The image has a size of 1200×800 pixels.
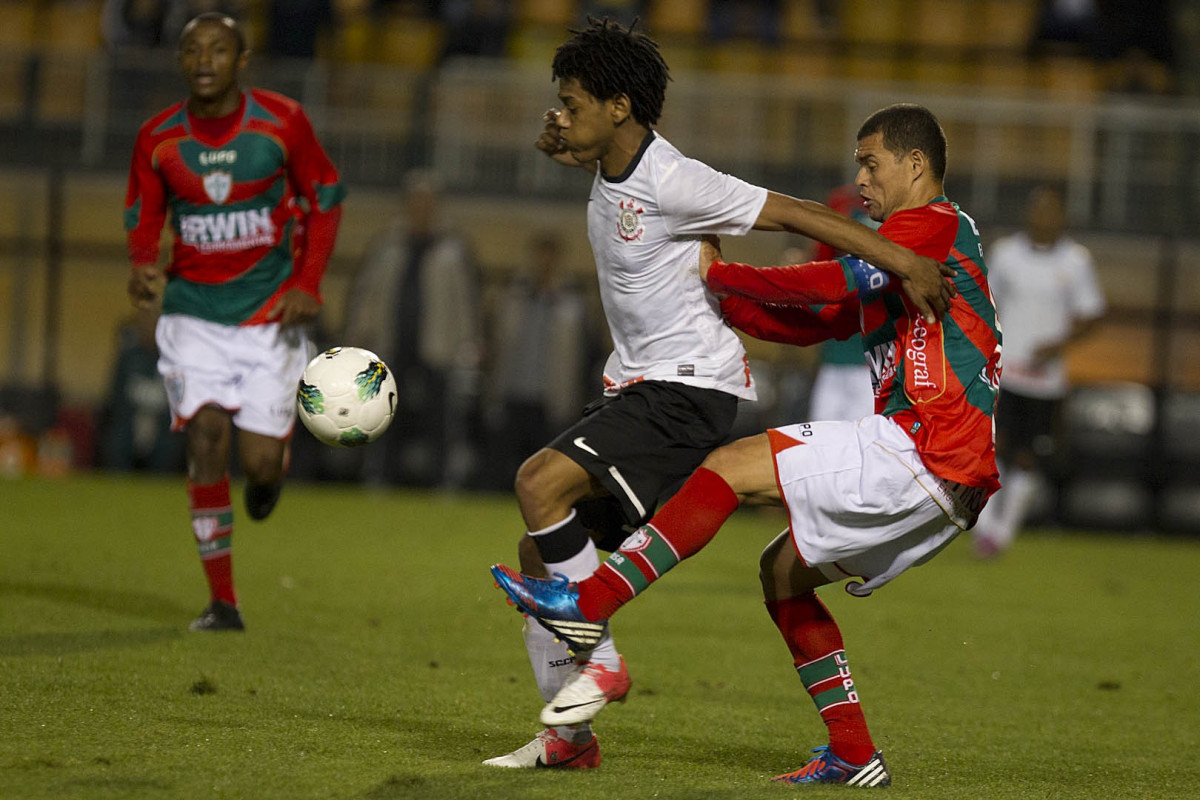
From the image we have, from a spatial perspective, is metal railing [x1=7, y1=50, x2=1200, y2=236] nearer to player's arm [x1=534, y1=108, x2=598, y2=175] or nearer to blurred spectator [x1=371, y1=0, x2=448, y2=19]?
blurred spectator [x1=371, y1=0, x2=448, y2=19]

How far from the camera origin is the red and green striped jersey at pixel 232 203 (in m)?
6.45

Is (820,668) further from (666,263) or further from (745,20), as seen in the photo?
(745,20)

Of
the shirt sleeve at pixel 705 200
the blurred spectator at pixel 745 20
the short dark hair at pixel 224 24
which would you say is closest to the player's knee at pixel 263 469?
the short dark hair at pixel 224 24

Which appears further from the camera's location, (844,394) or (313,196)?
(844,394)

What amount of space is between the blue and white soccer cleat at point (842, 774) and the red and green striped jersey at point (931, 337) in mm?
A: 816

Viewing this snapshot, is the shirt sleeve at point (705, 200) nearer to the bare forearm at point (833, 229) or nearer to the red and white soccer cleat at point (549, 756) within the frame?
the bare forearm at point (833, 229)

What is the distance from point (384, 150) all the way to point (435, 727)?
10.5 m

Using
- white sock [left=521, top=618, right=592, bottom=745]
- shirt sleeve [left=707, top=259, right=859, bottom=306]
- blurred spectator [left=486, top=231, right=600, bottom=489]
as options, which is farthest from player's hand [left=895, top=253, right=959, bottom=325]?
blurred spectator [left=486, top=231, right=600, bottom=489]

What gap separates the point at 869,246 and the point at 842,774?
143 cm

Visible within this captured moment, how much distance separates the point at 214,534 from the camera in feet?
21.1

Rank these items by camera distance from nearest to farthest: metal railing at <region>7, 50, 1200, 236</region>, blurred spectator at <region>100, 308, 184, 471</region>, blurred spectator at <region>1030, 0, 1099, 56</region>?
blurred spectator at <region>100, 308, 184, 471</region>
metal railing at <region>7, 50, 1200, 236</region>
blurred spectator at <region>1030, 0, 1099, 56</region>

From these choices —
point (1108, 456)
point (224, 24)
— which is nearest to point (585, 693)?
point (224, 24)

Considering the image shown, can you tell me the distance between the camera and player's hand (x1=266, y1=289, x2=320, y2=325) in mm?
6434

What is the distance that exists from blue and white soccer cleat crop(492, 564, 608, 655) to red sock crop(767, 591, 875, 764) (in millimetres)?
714
